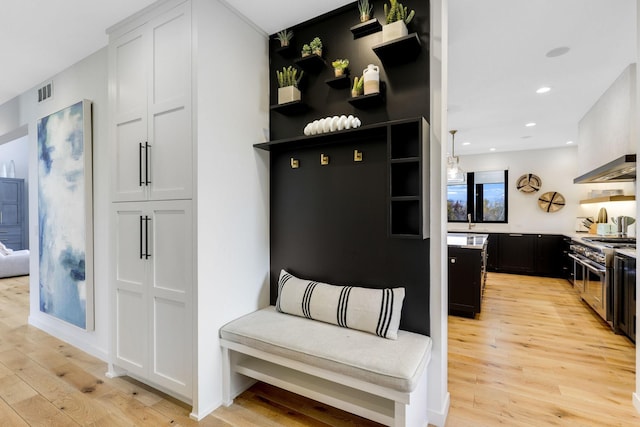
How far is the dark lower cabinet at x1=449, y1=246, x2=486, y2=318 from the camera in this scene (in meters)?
3.64

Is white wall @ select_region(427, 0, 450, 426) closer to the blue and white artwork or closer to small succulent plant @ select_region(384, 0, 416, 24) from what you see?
small succulent plant @ select_region(384, 0, 416, 24)

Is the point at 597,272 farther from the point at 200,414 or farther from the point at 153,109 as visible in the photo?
the point at 153,109

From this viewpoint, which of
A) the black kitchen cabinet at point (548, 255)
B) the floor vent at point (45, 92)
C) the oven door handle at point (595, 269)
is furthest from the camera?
the black kitchen cabinet at point (548, 255)

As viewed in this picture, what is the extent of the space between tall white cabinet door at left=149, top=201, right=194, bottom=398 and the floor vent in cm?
232

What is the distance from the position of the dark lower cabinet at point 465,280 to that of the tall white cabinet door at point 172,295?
3.09 metres

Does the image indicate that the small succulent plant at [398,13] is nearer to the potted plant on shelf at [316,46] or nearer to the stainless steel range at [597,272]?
the potted plant on shelf at [316,46]

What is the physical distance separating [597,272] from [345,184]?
3.62 m

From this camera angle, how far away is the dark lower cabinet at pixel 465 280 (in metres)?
3.64

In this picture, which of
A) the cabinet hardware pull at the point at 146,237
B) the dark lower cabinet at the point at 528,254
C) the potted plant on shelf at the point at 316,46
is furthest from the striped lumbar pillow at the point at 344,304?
the dark lower cabinet at the point at 528,254

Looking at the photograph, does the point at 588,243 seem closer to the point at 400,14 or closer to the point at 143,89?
the point at 400,14

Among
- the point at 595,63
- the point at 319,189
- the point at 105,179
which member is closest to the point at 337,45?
the point at 319,189

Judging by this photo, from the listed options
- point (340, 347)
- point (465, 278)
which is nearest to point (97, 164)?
point (340, 347)

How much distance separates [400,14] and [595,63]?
253 cm

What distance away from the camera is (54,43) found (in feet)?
8.45
